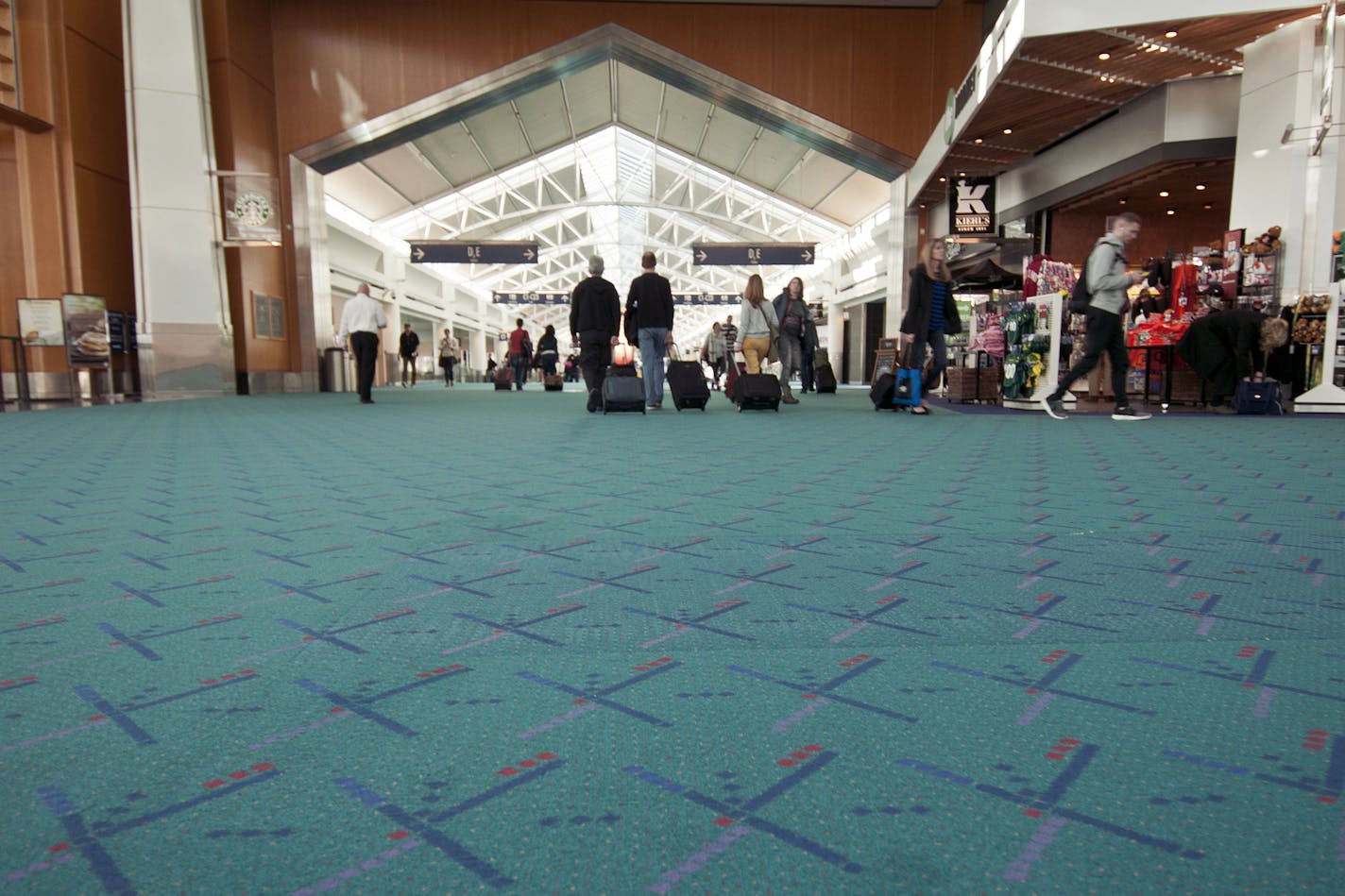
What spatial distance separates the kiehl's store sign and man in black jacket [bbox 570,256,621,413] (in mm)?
7463

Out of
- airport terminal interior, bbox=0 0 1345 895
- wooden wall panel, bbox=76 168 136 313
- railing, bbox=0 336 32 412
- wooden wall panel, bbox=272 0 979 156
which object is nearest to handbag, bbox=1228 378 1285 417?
airport terminal interior, bbox=0 0 1345 895

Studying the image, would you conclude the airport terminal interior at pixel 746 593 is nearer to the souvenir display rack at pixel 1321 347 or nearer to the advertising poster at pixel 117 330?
the souvenir display rack at pixel 1321 347

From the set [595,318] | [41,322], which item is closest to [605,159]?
[41,322]

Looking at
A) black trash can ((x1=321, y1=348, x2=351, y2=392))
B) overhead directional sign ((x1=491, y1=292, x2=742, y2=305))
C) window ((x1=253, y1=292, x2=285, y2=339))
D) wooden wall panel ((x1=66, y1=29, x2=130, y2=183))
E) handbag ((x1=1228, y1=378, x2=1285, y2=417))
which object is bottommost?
handbag ((x1=1228, y1=378, x2=1285, y2=417))

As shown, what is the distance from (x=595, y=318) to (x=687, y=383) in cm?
122

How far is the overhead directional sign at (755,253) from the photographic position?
1948cm

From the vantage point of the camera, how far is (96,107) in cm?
1195

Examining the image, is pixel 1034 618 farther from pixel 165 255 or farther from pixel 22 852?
pixel 165 255

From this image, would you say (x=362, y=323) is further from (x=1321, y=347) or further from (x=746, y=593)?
(x=1321, y=347)

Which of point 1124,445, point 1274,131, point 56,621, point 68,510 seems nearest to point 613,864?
point 56,621

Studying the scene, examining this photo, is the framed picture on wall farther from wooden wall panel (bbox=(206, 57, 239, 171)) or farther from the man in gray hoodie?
wooden wall panel (bbox=(206, 57, 239, 171))

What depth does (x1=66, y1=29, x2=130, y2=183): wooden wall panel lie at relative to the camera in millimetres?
11406

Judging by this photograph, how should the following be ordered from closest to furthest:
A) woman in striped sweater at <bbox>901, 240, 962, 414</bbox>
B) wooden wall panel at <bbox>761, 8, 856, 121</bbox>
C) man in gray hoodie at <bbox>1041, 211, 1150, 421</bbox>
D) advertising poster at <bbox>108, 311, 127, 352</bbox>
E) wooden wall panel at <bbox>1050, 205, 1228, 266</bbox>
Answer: man in gray hoodie at <bbox>1041, 211, 1150, 421</bbox>
woman in striped sweater at <bbox>901, 240, 962, 414</bbox>
advertising poster at <bbox>108, 311, 127, 352</bbox>
wooden wall panel at <bbox>1050, 205, 1228, 266</bbox>
wooden wall panel at <bbox>761, 8, 856, 121</bbox>

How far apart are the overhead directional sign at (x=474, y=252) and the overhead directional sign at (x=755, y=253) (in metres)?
4.56
